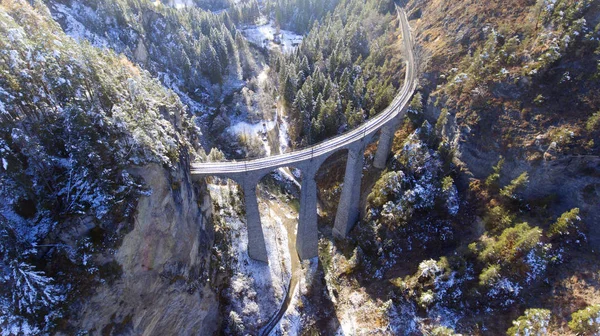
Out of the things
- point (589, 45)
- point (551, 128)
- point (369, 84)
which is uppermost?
point (369, 84)

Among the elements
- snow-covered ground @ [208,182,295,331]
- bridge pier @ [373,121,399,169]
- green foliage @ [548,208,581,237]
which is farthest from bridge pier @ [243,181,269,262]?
green foliage @ [548,208,581,237]

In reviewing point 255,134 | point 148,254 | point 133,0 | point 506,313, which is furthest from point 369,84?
point 133,0

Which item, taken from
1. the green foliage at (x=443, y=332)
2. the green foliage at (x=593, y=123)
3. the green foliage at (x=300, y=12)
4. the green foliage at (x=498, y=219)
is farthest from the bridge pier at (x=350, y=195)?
the green foliage at (x=300, y=12)

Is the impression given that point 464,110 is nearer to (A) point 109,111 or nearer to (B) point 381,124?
(B) point 381,124

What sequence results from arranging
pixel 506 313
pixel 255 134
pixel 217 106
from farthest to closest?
pixel 217 106, pixel 255 134, pixel 506 313

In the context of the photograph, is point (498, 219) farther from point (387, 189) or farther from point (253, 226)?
point (253, 226)
